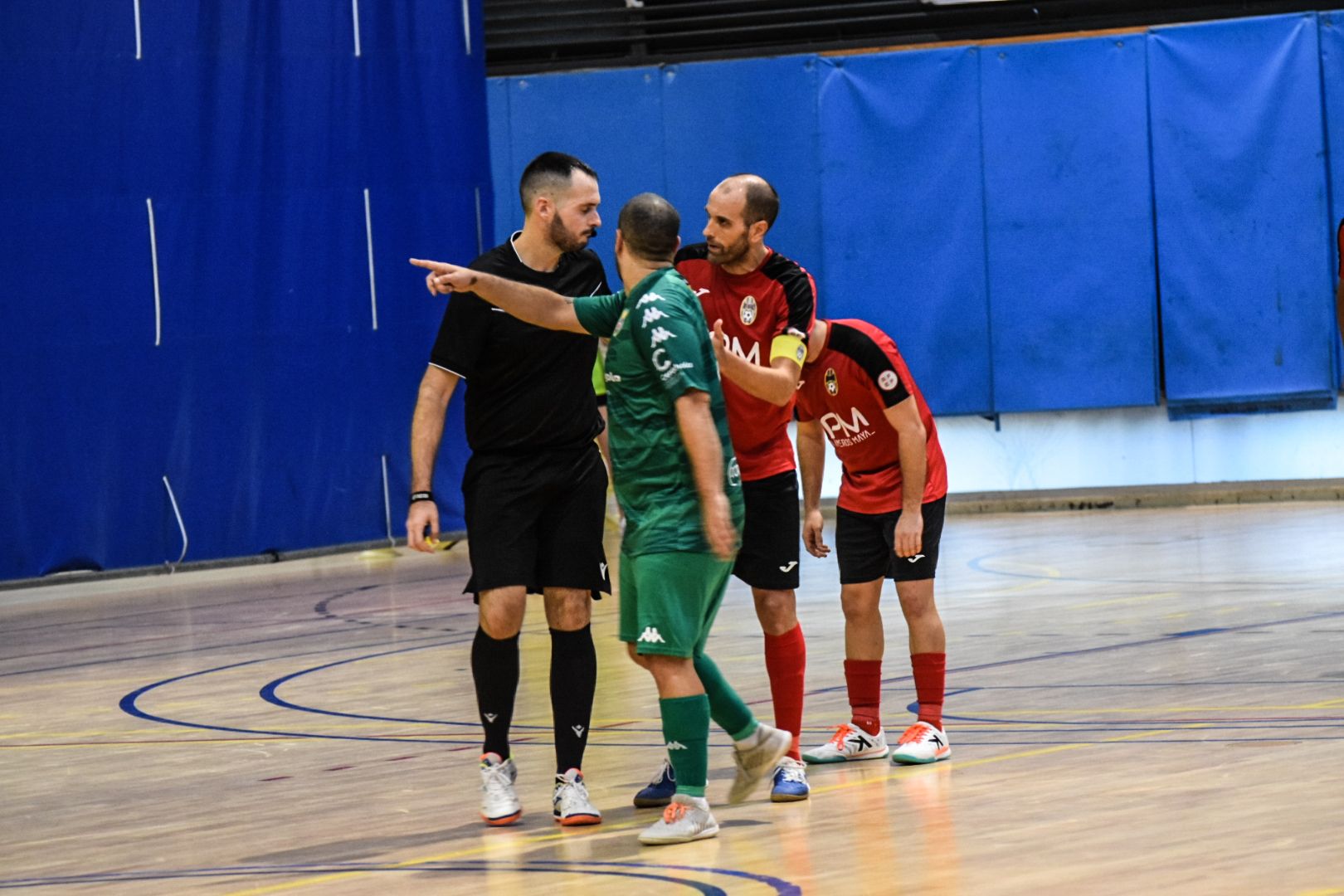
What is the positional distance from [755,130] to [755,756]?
13.4 meters

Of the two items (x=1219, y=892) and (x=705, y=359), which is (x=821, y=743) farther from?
(x=1219, y=892)

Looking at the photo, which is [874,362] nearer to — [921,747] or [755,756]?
[921,747]

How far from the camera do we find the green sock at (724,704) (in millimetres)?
5312

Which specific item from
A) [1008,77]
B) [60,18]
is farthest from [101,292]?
[1008,77]

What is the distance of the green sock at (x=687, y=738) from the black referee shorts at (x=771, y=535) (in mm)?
862

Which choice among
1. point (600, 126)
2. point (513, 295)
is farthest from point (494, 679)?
point (600, 126)

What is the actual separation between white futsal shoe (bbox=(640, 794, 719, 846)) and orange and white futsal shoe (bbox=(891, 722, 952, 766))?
1074 millimetres

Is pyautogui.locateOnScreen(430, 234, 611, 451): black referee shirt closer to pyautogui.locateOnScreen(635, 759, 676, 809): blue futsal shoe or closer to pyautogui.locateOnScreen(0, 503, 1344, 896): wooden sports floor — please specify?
pyautogui.locateOnScreen(635, 759, 676, 809): blue futsal shoe

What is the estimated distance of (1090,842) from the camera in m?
4.52

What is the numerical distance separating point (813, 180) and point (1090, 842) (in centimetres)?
1389

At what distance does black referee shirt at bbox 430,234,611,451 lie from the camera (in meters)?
5.44

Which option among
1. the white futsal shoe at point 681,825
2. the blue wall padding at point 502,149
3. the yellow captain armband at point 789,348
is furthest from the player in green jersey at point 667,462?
the blue wall padding at point 502,149

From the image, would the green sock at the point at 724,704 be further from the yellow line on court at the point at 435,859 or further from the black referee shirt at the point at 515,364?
the black referee shirt at the point at 515,364

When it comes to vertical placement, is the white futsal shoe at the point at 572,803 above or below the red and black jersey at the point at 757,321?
below
